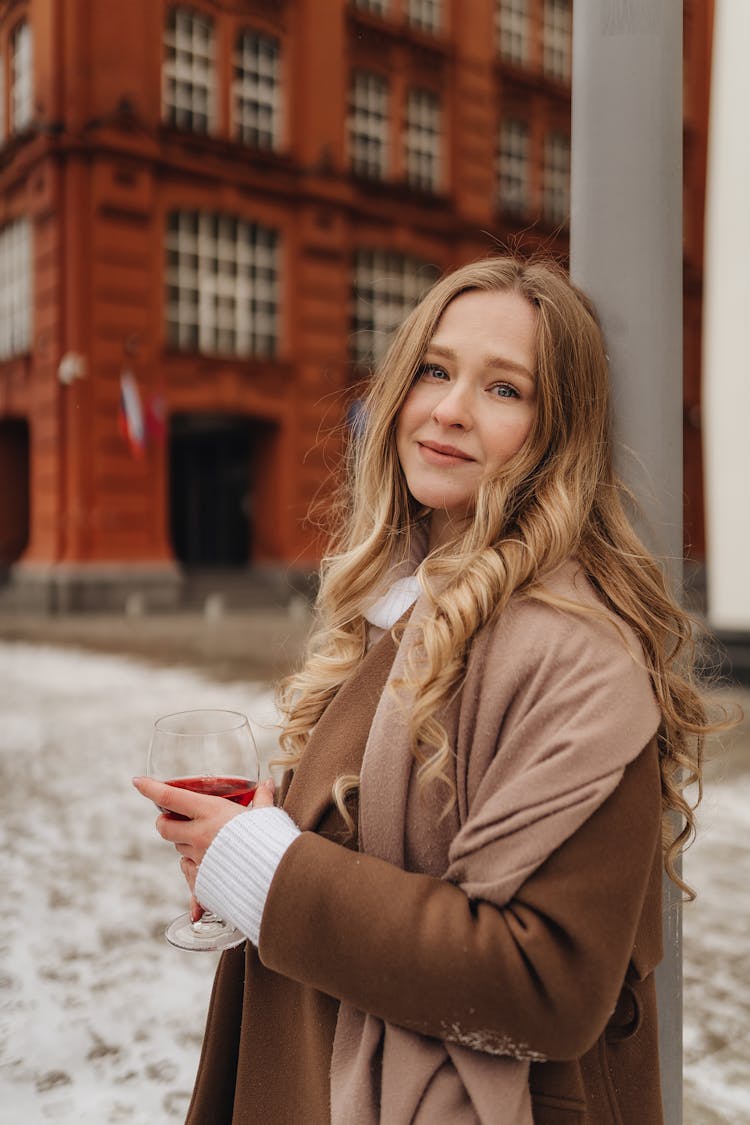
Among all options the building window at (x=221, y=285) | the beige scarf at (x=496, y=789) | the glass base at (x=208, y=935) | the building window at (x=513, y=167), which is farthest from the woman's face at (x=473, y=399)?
the building window at (x=513, y=167)

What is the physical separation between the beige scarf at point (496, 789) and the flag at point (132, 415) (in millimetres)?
16125

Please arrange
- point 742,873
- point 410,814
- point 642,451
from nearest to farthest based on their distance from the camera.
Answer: point 410,814 < point 642,451 < point 742,873

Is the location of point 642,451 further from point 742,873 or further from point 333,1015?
point 742,873

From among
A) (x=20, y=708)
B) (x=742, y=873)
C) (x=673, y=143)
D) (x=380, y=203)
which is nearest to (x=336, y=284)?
(x=380, y=203)

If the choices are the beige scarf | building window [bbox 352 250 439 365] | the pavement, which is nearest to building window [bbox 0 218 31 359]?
the pavement

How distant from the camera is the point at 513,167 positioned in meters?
23.3

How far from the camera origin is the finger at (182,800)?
137 centimetres

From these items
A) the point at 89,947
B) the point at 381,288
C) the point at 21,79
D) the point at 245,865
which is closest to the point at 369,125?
the point at 381,288

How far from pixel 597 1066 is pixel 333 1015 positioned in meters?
0.35

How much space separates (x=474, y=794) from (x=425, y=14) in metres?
23.2

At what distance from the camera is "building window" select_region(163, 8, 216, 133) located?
60.0ft

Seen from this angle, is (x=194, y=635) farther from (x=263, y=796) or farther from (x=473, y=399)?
(x=473, y=399)

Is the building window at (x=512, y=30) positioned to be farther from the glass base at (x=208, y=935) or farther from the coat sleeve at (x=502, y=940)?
the coat sleeve at (x=502, y=940)

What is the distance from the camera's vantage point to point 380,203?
2100 cm
